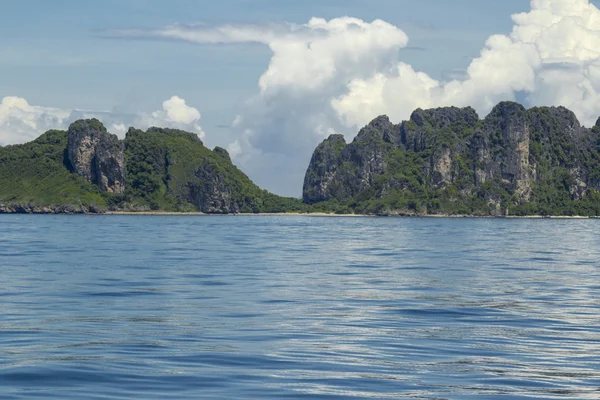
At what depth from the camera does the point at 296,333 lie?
1038 inches

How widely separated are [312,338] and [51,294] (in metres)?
15.9

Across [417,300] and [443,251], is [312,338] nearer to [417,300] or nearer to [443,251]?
[417,300]

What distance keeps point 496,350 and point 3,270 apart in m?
33.6

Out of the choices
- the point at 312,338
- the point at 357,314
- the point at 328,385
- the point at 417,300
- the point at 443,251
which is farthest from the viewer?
the point at 443,251

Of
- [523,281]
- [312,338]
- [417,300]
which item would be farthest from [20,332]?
[523,281]

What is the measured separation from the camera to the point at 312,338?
25.4m

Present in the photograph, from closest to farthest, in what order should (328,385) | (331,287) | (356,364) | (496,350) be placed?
(328,385) < (356,364) < (496,350) < (331,287)

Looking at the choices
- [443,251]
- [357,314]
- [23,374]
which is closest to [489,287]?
[357,314]

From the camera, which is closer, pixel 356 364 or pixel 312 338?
pixel 356 364

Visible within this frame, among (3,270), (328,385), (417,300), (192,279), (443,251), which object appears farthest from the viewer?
(443,251)

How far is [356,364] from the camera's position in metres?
21.4

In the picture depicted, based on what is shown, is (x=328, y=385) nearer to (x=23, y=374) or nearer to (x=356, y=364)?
(x=356, y=364)

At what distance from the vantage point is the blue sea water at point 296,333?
18.8 meters

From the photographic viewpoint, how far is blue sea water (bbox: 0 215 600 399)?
18.8 m
